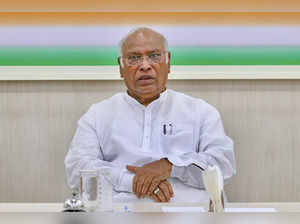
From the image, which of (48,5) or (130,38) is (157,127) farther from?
(48,5)

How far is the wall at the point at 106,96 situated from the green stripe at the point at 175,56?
0.45ft

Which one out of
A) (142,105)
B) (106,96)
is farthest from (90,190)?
(106,96)

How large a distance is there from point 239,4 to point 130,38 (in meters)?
0.87

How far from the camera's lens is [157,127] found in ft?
8.66

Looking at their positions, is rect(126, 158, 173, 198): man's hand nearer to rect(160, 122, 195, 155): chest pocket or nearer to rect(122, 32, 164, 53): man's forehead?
rect(160, 122, 195, 155): chest pocket

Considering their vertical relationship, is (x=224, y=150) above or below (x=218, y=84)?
below

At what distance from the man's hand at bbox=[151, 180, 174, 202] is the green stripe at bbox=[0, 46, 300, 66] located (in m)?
1.01

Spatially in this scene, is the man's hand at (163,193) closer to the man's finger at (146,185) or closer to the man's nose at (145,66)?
the man's finger at (146,185)

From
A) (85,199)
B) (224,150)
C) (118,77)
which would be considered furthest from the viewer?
(118,77)

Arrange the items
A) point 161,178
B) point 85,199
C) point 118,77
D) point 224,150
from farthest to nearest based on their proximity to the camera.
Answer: point 118,77 < point 224,150 < point 161,178 < point 85,199

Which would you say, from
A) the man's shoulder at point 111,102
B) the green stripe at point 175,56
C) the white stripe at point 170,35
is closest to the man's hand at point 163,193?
the man's shoulder at point 111,102

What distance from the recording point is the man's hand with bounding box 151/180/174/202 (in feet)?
7.71

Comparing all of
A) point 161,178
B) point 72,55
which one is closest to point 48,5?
point 72,55

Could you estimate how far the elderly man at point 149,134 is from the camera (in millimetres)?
2457
